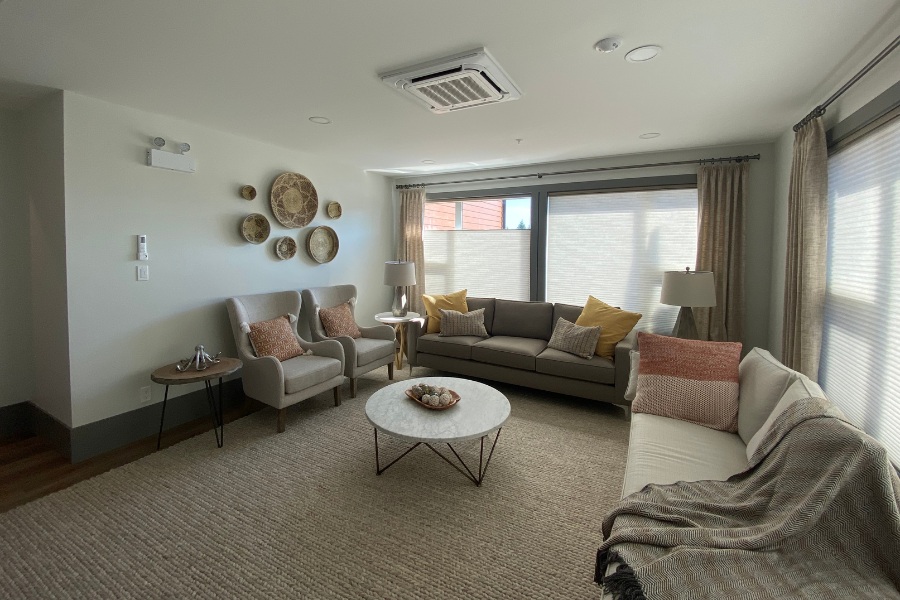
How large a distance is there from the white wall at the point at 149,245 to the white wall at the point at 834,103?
4181mm

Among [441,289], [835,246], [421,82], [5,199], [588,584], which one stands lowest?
[588,584]

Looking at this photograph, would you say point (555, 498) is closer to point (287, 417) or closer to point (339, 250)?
point (287, 417)

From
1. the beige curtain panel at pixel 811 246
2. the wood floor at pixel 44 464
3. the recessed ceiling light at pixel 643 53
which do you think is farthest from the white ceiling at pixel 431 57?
the wood floor at pixel 44 464

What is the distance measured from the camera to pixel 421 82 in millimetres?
2262

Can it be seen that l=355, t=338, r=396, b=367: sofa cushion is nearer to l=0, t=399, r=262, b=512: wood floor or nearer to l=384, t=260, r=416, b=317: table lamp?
l=384, t=260, r=416, b=317: table lamp

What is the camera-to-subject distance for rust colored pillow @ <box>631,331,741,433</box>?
222cm

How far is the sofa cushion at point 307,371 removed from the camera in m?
3.08

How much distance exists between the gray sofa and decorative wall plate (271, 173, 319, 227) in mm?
1638

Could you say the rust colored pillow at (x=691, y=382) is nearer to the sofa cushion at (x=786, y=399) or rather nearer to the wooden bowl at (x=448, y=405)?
the sofa cushion at (x=786, y=399)

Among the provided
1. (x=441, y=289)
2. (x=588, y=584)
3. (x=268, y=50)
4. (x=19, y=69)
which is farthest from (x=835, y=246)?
(x=19, y=69)

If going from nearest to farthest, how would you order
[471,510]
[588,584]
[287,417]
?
[588,584] < [471,510] < [287,417]

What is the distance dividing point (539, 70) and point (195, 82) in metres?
2.05

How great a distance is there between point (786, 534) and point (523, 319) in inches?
127

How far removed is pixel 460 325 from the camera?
4.36 m
